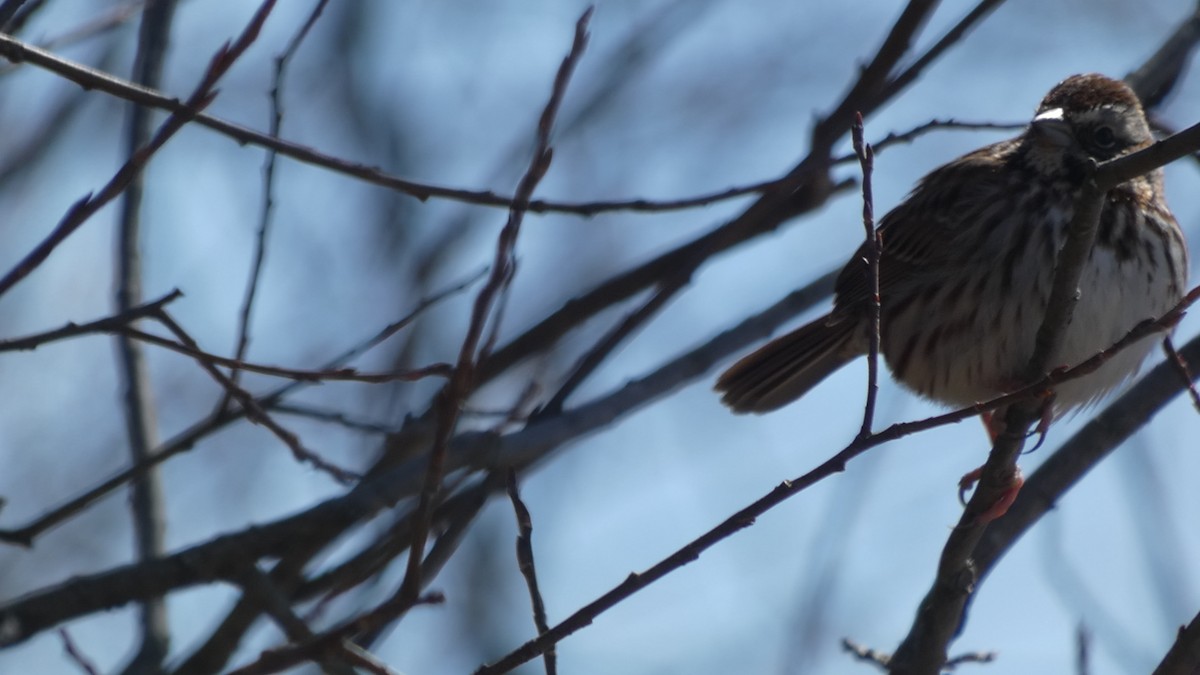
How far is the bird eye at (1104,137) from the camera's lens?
4.63 meters

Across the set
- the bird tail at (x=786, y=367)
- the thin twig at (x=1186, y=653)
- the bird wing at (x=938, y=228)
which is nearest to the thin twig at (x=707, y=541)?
the thin twig at (x=1186, y=653)

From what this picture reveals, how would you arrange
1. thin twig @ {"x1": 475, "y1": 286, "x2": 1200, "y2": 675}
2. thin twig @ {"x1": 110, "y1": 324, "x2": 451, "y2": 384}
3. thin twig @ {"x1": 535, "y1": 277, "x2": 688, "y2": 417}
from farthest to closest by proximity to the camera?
1. thin twig @ {"x1": 535, "y1": 277, "x2": 688, "y2": 417}
2. thin twig @ {"x1": 110, "y1": 324, "x2": 451, "y2": 384}
3. thin twig @ {"x1": 475, "y1": 286, "x2": 1200, "y2": 675}

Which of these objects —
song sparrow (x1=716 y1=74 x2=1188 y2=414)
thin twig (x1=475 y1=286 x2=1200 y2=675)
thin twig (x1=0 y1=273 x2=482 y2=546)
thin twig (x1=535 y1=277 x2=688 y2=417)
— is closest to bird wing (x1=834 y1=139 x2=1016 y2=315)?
song sparrow (x1=716 y1=74 x2=1188 y2=414)

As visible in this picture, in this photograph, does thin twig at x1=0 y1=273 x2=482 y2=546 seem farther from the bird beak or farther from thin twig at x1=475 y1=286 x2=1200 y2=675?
the bird beak

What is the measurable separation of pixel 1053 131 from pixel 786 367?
1.33 metres

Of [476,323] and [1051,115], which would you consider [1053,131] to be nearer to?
[1051,115]

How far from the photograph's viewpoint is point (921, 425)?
2.52 meters

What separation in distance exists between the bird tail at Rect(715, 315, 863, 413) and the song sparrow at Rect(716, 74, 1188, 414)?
0.12m

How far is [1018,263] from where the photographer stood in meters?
4.39

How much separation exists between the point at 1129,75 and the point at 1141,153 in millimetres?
2626

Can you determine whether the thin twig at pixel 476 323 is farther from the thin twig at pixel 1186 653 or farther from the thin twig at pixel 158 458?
the thin twig at pixel 1186 653

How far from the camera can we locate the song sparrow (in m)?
4.24

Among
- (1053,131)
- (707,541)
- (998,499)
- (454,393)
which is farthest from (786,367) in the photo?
(454,393)

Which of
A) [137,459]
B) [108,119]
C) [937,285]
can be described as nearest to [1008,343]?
[937,285]
